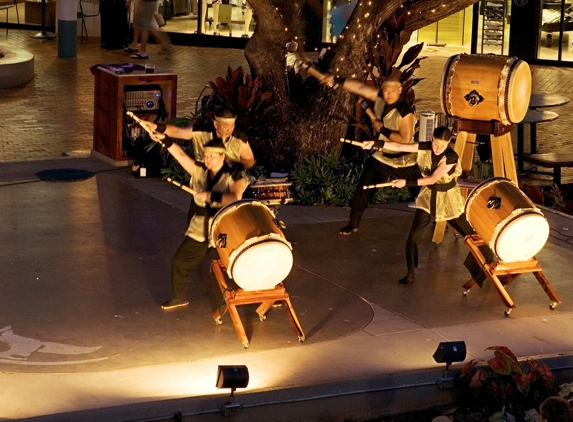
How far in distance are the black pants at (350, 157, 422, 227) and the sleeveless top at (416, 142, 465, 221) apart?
108cm

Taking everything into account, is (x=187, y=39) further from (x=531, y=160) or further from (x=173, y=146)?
(x=173, y=146)

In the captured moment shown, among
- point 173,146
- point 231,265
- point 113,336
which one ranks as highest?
point 173,146

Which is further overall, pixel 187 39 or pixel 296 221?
pixel 187 39

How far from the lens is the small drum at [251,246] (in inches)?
311

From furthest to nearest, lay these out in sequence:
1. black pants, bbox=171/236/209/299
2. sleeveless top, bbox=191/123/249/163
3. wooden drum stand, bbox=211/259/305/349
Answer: sleeveless top, bbox=191/123/249/163, black pants, bbox=171/236/209/299, wooden drum stand, bbox=211/259/305/349

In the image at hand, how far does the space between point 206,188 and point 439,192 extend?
218 cm

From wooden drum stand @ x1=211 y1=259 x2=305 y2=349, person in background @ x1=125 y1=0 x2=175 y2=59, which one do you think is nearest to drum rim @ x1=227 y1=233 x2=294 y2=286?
wooden drum stand @ x1=211 y1=259 x2=305 y2=349

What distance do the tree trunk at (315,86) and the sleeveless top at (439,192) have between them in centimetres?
352

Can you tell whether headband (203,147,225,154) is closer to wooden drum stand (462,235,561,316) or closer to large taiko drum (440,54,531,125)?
wooden drum stand (462,235,561,316)

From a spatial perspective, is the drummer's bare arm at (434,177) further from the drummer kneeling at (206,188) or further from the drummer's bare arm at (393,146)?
the drummer kneeling at (206,188)

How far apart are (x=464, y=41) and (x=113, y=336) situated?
19.7m

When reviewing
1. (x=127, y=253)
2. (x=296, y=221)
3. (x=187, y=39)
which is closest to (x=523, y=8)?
(x=187, y=39)

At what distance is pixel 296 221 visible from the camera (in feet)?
38.0

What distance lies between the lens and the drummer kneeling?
8.49 m
